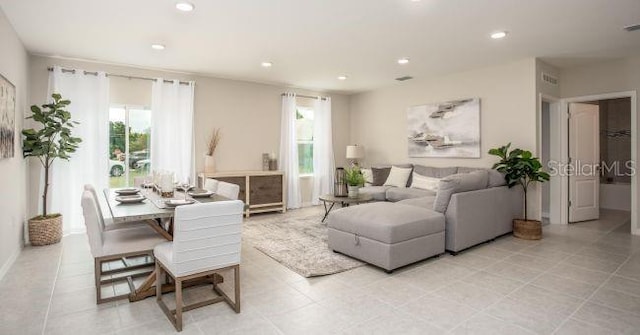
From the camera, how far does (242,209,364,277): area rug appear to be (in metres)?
3.50

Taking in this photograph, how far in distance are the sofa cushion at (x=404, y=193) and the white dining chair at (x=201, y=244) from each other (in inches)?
139

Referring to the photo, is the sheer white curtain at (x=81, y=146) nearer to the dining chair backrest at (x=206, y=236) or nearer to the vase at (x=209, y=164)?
the vase at (x=209, y=164)

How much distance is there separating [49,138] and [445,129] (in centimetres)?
579

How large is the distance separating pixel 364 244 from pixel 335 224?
512mm

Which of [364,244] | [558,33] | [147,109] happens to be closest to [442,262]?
[364,244]

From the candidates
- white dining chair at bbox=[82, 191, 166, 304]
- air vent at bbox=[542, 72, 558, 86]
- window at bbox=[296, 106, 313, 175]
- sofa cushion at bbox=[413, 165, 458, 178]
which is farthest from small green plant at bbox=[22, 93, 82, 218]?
air vent at bbox=[542, 72, 558, 86]

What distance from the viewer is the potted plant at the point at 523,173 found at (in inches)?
178

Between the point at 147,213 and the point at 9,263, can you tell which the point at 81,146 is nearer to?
the point at 9,263

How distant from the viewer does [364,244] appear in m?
3.51

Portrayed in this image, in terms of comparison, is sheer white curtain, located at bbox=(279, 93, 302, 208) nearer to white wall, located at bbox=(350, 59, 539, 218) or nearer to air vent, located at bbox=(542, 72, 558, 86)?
white wall, located at bbox=(350, 59, 539, 218)

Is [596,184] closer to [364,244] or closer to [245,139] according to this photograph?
[364,244]

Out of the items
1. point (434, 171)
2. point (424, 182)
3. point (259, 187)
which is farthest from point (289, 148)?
point (434, 171)

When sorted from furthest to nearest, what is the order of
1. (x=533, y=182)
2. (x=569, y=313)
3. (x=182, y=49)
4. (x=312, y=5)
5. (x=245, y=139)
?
(x=245, y=139) → (x=533, y=182) → (x=182, y=49) → (x=312, y=5) → (x=569, y=313)

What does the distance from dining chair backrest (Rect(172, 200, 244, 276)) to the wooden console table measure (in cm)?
338
